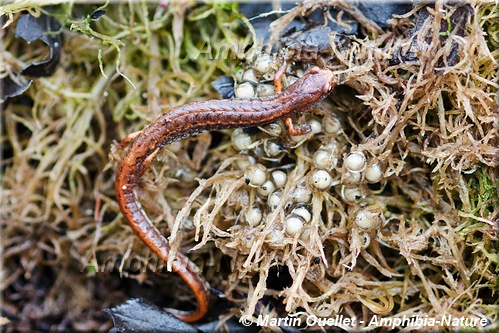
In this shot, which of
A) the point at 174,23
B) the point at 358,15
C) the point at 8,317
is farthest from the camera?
the point at 8,317

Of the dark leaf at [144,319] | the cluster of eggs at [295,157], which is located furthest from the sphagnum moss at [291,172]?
the dark leaf at [144,319]

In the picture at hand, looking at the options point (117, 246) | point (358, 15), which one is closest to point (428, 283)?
point (358, 15)

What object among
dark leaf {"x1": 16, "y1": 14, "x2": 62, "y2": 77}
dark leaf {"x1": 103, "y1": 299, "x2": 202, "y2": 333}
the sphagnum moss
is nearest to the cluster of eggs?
the sphagnum moss

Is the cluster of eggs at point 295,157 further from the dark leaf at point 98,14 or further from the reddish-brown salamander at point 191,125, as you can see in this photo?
the dark leaf at point 98,14

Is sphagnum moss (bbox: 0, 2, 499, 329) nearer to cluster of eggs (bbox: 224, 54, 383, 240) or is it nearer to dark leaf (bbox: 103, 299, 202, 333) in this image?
cluster of eggs (bbox: 224, 54, 383, 240)

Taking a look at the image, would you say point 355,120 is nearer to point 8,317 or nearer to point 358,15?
point 358,15

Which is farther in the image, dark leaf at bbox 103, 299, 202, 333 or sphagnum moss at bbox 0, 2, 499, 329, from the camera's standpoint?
dark leaf at bbox 103, 299, 202, 333

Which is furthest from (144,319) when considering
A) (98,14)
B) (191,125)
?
(98,14)

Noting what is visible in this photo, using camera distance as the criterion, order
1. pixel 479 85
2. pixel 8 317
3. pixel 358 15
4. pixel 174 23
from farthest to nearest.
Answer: pixel 8 317, pixel 174 23, pixel 358 15, pixel 479 85
